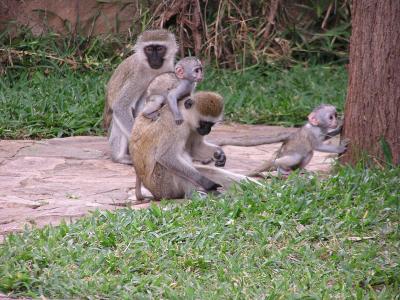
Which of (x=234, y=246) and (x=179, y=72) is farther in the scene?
(x=179, y=72)

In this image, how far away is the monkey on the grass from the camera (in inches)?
293

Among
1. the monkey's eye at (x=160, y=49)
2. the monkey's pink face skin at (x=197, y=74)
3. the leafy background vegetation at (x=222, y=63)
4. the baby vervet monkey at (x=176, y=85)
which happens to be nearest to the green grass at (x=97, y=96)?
the leafy background vegetation at (x=222, y=63)

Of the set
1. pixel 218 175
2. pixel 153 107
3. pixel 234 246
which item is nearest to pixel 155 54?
pixel 153 107

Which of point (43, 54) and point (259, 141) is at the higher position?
point (259, 141)

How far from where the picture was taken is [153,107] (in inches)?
327

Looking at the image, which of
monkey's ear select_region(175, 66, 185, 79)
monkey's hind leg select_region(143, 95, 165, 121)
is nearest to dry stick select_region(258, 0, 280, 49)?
monkey's ear select_region(175, 66, 185, 79)

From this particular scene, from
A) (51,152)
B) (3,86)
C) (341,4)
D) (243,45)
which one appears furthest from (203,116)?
(341,4)

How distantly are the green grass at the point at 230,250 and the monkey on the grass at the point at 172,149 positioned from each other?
427mm

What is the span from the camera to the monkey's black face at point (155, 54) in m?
9.94

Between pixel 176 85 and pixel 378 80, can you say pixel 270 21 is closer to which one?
pixel 176 85

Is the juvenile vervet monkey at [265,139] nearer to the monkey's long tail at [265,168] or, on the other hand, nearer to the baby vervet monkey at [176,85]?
the monkey's long tail at [265,168]

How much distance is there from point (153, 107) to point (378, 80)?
195 centimetres

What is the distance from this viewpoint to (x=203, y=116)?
7.52 m

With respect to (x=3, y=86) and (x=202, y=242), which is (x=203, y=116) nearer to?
(x=202, y=242)
